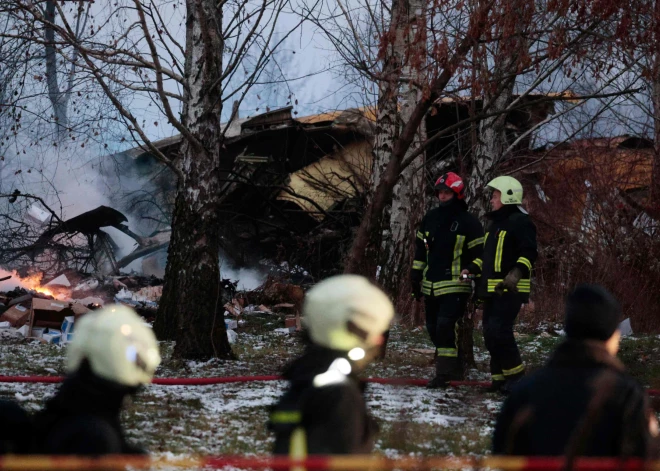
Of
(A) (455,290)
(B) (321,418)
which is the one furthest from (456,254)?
(B) (321,418)

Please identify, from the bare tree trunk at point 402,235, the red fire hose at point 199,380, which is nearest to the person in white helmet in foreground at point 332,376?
the red fire hose at point 199,380

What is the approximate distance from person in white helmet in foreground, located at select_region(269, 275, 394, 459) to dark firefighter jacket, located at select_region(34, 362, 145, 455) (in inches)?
18.3

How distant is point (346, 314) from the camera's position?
2572 millimetres

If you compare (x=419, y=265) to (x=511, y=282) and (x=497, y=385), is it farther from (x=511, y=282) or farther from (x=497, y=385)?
(x=497, y=385)

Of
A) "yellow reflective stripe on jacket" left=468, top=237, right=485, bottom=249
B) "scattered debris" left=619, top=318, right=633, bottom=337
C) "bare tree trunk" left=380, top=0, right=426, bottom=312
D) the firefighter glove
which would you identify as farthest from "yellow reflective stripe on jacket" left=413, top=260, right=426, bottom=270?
"scattered debris" left=619, top=318, right=633, bottom=337

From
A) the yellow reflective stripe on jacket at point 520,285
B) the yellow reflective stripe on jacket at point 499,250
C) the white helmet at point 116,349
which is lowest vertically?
the white helmet at point 116,349

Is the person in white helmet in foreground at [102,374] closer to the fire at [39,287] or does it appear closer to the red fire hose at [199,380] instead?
the red fire hose at [199,380]

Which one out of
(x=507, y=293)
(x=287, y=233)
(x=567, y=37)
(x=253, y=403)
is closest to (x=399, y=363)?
(x=507, y=293)

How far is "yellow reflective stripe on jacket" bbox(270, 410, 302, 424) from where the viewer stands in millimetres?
2471

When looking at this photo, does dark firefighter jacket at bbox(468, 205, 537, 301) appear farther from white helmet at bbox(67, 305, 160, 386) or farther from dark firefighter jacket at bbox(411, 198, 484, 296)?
white helmet at bbox(67, 305, 160, 386)

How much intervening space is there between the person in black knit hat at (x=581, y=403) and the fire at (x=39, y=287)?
42.0 feet

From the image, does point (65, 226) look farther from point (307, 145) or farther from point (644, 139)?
point (644, 139)

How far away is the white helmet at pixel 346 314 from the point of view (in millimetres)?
2570

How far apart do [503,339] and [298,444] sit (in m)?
4.69
